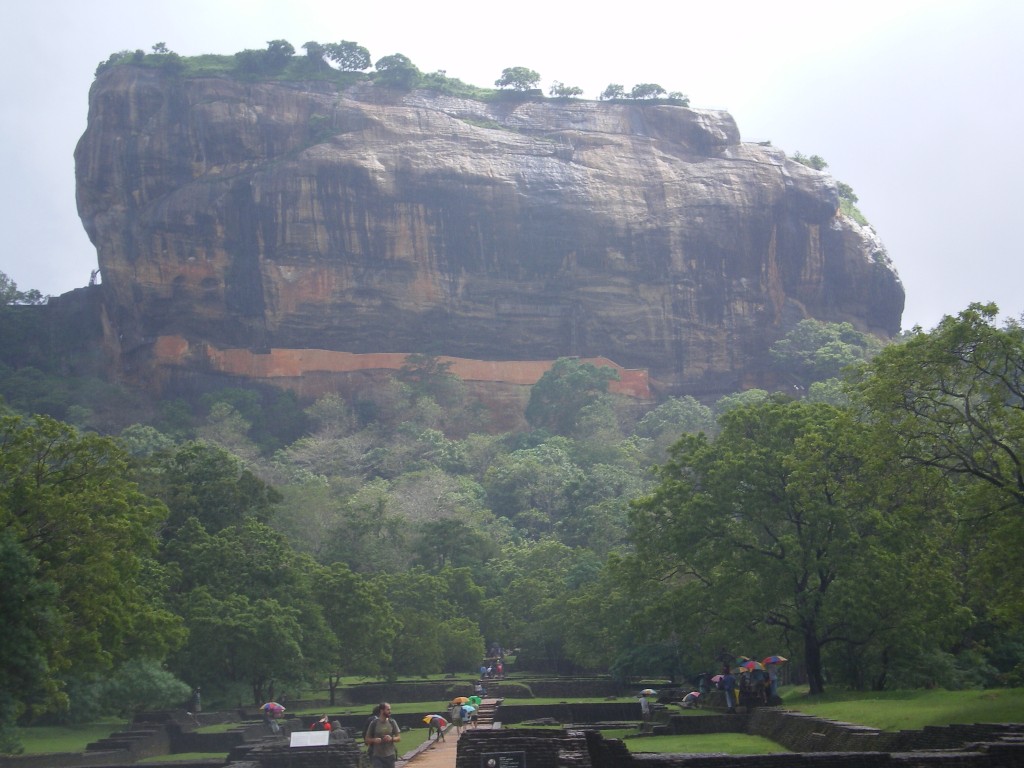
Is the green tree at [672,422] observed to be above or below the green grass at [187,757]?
above

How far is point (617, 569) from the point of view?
30078 millimetres

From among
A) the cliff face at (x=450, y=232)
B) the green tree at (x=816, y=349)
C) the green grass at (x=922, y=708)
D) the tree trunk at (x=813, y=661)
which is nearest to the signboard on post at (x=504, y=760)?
the green grass at (x=922, y=708)

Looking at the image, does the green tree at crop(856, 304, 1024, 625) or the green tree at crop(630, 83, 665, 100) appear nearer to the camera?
Answer: the green tree at crop(856, 304, 1024, 625)

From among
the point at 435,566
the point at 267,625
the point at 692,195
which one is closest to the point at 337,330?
the point at 692,195

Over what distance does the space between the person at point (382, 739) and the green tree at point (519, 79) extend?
7936 cm

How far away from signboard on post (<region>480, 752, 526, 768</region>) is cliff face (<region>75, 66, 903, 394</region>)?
231 feet

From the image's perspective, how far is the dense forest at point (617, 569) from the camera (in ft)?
70.9

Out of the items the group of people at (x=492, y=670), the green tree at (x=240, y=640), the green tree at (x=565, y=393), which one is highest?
the green tree at (x=565, y=393)

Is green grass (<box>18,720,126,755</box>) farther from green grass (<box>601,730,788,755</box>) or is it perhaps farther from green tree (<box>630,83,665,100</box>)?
green tree (<box>630,83,665,100</box>)

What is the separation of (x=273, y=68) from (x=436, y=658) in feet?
192

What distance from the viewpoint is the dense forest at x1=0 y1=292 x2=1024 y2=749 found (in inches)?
851

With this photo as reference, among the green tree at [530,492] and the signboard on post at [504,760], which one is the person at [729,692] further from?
the green tree at [530,492]

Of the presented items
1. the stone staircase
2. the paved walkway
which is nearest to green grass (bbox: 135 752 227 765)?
the paved walkway

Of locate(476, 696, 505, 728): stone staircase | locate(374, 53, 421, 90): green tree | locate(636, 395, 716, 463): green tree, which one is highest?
locate(374, 53, 421, 90): green tree
